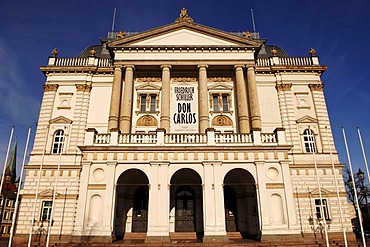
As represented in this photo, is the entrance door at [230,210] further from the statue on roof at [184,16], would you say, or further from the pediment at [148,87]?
the statue on roof at [184,16]

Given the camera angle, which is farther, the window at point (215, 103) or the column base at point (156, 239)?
the window at point (215, 103)

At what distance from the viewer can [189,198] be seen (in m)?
23.2

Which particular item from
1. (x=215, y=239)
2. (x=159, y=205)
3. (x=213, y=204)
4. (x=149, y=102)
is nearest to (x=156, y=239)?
(x=159, y=205)

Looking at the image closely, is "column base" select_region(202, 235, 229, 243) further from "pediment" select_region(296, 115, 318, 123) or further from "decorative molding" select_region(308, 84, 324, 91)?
"decorative molding" select_region(308, 84, 324, 91)

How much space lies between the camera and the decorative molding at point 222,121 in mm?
26030

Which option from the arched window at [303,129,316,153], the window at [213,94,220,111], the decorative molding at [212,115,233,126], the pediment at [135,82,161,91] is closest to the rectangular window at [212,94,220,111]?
the window at [213,94,220,111]

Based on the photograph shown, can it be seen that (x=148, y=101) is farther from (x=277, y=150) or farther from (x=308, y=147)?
(x=308, y=147)

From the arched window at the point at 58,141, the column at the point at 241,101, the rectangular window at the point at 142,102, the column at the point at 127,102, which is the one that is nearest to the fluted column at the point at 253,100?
the column at the point at 241,101

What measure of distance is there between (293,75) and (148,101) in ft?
47.6

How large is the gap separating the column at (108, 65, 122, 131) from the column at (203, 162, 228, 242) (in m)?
9.56

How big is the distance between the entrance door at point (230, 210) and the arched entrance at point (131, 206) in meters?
6.51

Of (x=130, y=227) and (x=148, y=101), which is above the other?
(x=148, y=101)

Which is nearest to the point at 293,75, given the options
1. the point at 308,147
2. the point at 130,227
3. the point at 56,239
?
the point at 308,147

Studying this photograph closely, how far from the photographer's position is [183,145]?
19.2 m
